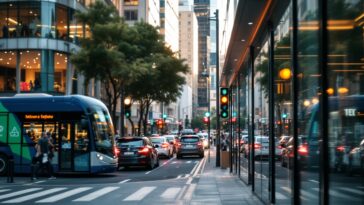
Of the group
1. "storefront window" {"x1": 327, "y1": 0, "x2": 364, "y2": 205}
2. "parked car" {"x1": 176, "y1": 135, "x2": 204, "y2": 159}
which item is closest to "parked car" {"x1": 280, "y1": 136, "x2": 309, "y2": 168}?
"storefront window" {"x1": 327, "y1": 0, "x2": 364, "y2": 205}

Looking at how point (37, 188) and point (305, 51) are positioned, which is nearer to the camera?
point (305, 51)

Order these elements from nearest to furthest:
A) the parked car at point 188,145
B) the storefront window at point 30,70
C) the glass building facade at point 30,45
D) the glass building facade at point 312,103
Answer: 1. the glass building facade at point 312,103
2. the parked car at point 188,145
3. the glass building facade at point 30,45
4. the storefront window at point 30,70

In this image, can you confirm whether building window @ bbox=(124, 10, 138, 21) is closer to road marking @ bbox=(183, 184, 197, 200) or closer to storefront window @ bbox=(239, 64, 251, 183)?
storefront window @ bbox=(239, 64, 251, 183)

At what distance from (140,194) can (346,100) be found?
40.4ft

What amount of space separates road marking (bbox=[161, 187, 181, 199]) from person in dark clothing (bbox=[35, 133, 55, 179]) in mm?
6795

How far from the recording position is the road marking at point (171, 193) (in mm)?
16702

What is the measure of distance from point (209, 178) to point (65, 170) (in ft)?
21.3

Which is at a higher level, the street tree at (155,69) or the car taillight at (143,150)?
the street tree at (155,69)

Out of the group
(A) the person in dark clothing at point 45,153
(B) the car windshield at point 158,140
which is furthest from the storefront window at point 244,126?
(B) the car windshield at point 158,140

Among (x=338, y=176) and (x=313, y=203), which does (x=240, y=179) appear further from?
(x=338, y=176)

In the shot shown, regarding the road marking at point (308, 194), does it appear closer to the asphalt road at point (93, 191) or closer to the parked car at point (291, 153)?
the parked car at point (291, 153)

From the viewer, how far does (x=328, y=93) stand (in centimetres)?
657

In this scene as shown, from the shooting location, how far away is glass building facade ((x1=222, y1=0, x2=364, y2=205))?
559cm

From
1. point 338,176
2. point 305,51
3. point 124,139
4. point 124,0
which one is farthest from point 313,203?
point 124,0
